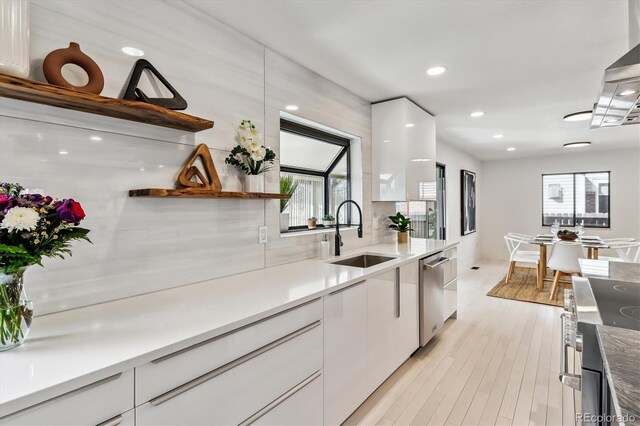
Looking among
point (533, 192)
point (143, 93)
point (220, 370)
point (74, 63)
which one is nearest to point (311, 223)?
point (143, 93)

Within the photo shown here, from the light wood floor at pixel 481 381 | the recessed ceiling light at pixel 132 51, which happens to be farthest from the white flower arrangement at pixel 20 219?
the light wood floor at pixel 481 381

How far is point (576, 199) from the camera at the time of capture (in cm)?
692

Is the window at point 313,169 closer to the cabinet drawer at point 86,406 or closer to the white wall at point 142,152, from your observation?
the white wall at point 142,152

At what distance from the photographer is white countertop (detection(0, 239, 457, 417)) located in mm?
788

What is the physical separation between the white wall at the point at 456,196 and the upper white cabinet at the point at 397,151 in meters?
2.12

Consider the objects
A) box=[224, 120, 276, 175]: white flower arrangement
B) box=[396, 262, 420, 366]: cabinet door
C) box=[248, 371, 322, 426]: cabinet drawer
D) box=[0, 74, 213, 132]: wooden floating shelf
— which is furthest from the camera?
box=[396, 262, 420, 366]: cabinet door

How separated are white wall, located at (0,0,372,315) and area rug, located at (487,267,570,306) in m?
3.88

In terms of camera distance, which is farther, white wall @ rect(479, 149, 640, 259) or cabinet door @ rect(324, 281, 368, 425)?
white wall @ rect(479, 149, 640, 259)

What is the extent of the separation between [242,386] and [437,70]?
2.60 meters

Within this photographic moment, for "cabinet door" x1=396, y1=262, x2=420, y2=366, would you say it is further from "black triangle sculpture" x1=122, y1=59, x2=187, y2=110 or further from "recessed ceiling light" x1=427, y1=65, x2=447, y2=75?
"black triangle sculpture" x1=122, y1=59, x2=187, y2=110

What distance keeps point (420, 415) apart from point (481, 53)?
8.16 ft

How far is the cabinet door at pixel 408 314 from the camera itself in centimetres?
242

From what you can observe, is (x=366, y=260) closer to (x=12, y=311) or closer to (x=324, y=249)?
(x=324, y=249)

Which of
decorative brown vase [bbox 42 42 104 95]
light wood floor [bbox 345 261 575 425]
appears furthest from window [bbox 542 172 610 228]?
decorative brown vase [bbox 42 42 104 95]
